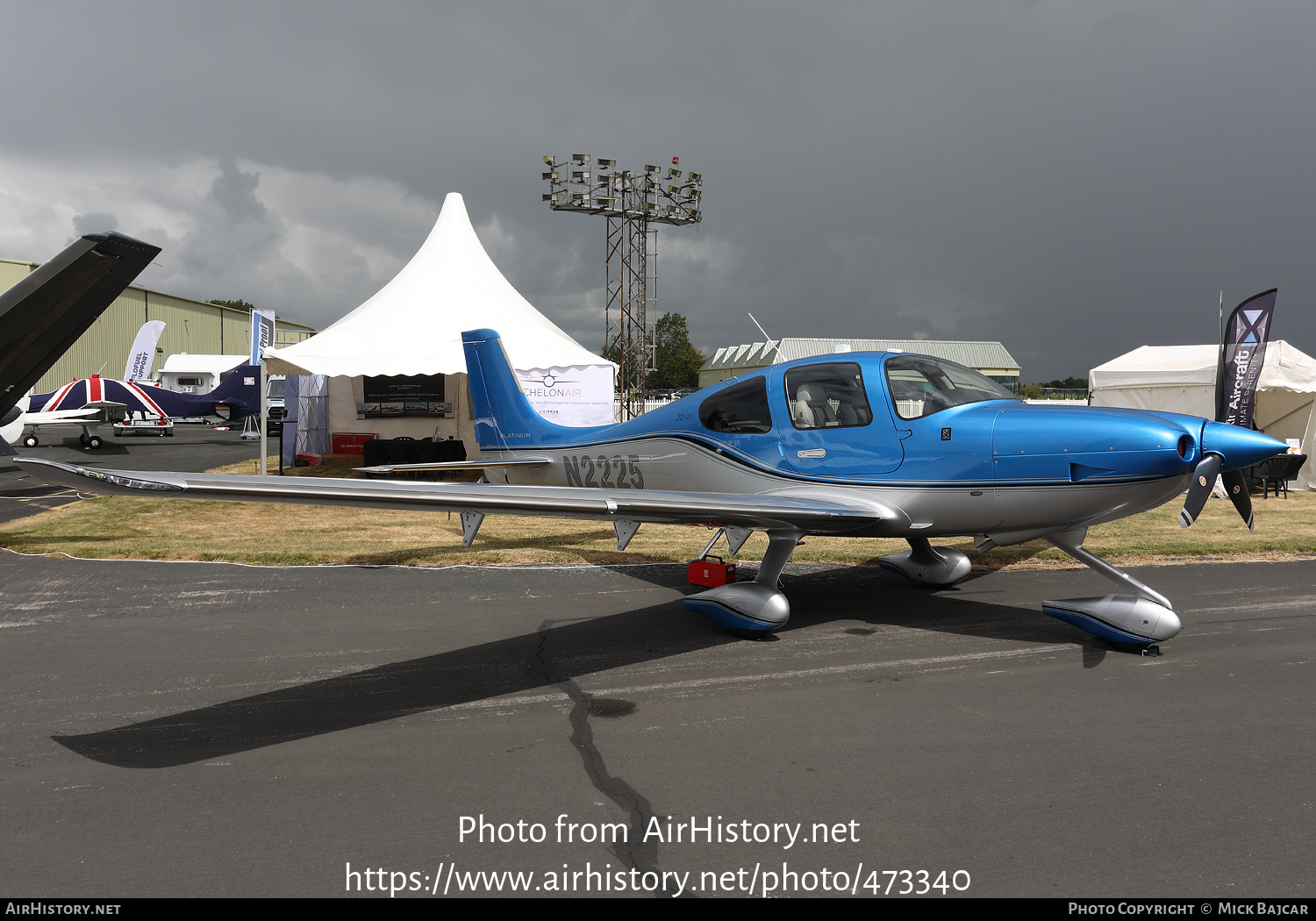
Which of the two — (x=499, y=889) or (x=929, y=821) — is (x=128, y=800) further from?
(x=929, y=821)

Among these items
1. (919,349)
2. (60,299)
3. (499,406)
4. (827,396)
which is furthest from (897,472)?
(919,349)

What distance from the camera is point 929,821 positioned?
3.24 metres

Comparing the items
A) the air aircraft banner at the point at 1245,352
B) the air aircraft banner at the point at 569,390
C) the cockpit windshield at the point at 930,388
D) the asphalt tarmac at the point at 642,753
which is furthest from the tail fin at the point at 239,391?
the air aircraft banner at the point at 1245,352

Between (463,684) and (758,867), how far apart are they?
2.63 metres

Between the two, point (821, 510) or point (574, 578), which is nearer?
point (821, 510)

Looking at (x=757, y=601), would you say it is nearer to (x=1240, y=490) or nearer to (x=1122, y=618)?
(x=1122, y=618)

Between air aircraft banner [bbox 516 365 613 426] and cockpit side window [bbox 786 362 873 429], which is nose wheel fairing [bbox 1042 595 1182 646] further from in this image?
air aircraft banner [bbox 516 365 613 426]

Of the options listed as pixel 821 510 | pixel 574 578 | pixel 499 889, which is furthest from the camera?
pixel 574 578

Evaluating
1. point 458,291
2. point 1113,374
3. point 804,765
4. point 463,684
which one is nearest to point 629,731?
point 804,765

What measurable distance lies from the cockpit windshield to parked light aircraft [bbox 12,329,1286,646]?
0.6 inches

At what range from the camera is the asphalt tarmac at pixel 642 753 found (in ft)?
9.55

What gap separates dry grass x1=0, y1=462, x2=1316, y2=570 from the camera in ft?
31.0

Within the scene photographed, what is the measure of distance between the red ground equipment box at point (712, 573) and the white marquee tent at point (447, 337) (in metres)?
8.14

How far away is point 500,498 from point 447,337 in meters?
12.7
